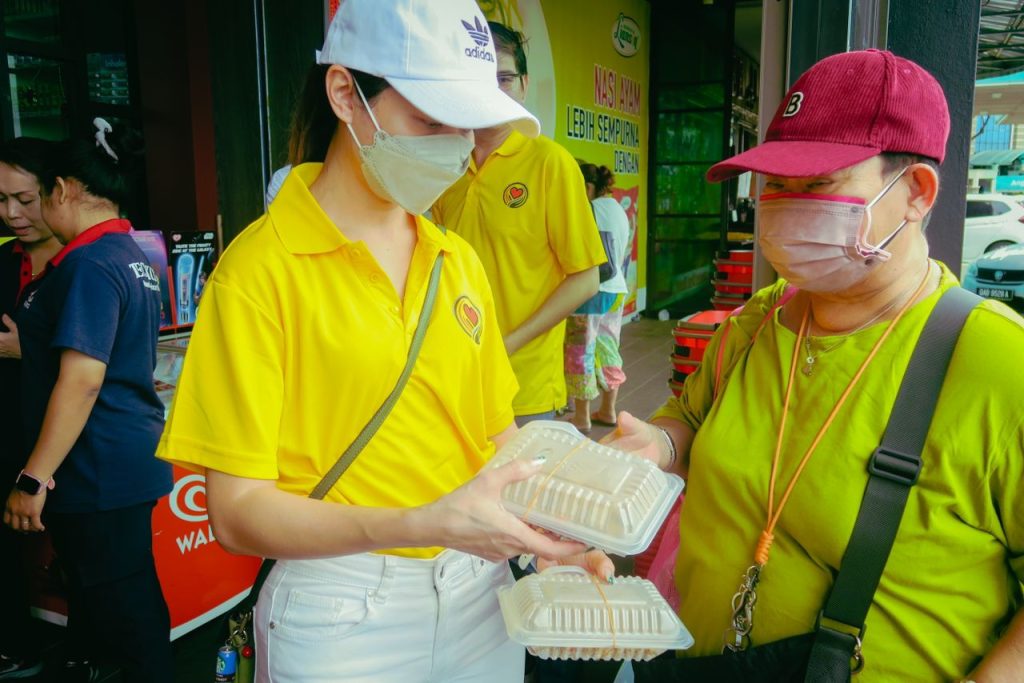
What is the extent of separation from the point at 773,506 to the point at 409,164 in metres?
0.89

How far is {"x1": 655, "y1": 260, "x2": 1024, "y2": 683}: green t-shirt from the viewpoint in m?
1.21

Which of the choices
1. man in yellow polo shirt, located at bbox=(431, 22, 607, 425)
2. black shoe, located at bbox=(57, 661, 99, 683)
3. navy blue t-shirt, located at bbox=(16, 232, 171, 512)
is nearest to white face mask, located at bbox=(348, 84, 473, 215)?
man in yellow polo shirt, located at bbox=(431, 22, 607, 425)

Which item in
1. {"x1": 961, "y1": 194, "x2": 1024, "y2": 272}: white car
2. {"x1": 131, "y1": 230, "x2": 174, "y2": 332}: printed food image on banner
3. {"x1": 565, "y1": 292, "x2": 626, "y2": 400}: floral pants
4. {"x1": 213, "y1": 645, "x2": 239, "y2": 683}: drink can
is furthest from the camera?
{"x1": 961, "y1": 194, "x2": 1024, "y2": 272}: white car

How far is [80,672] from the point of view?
2918mm

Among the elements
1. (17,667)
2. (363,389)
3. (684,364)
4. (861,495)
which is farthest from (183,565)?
(861,495)

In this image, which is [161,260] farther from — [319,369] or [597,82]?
[597,82]

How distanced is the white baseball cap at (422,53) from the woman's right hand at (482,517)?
590mm

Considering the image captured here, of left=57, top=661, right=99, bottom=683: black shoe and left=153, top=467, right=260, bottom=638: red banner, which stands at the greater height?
left=153, top=467, right=260, bottom=638: red banner

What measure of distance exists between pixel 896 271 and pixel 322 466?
1.07 m

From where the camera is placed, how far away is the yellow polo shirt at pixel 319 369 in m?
1.25

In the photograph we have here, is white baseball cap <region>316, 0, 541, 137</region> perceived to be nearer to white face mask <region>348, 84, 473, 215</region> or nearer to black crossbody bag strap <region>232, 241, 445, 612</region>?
white face mask <region>348, 84, 473, 215</region>

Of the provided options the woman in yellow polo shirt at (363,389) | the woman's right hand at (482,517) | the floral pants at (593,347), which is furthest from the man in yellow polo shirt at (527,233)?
the floral pants at (593,347)

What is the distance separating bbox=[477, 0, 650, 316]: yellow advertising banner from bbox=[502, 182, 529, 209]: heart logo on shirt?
4.83 meters

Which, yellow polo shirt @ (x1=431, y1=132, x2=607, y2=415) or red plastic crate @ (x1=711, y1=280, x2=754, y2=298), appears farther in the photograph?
red plastic crate @ (x1=711, y1=280, x2=754, y2=298)
